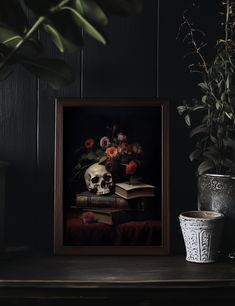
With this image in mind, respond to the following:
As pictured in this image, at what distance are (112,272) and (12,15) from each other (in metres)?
0.59

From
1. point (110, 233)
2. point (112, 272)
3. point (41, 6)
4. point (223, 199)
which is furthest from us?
point (110, 233)

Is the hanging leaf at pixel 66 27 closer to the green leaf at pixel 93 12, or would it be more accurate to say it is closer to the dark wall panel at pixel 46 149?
the green leaf at pixel 93 12

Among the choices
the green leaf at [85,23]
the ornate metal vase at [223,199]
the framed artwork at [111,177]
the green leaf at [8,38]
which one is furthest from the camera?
the framed artwork at [111,177]

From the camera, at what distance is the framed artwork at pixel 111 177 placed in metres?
1.42

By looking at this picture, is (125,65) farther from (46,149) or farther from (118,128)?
(46,149)

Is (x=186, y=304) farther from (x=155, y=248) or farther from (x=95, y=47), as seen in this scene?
(x=95, y=47)

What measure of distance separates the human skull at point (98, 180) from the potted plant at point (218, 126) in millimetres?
Result: 225

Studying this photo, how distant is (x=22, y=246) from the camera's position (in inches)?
57.4

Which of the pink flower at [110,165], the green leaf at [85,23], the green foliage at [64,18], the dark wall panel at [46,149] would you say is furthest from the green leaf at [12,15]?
the pink flower at [110,165]

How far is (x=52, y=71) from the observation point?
1257mm

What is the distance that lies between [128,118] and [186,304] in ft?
1.69

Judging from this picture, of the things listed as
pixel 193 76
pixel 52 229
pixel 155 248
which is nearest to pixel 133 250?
pixel 155 248

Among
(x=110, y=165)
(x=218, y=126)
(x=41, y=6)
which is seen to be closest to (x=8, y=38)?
(x=41, y=6)

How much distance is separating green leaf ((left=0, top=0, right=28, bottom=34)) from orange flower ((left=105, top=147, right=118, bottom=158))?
44cm
